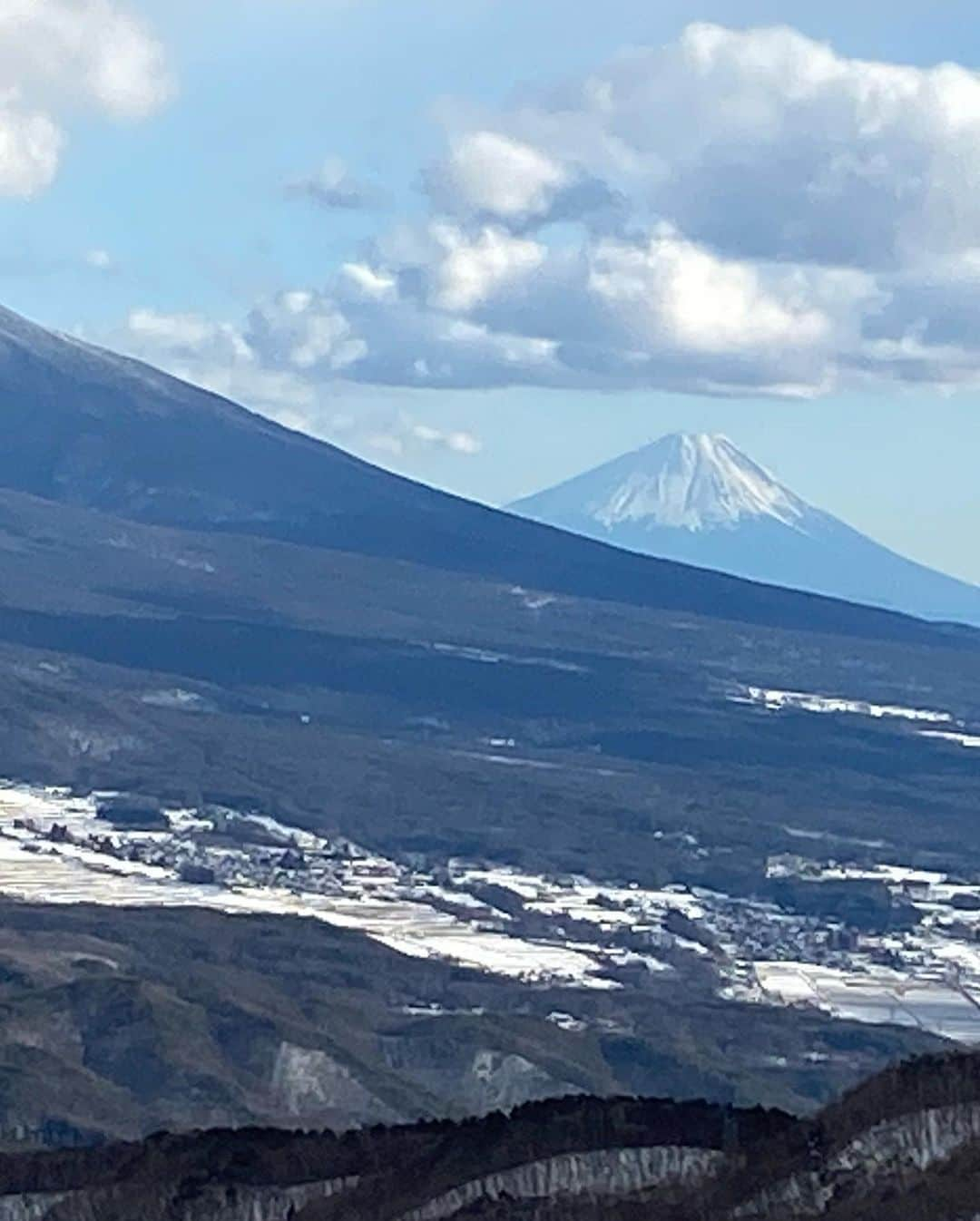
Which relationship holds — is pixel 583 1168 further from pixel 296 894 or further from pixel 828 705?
pixel 828 705

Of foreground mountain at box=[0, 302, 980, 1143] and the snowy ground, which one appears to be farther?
the snowy ground

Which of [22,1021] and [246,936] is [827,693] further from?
[22,1021]

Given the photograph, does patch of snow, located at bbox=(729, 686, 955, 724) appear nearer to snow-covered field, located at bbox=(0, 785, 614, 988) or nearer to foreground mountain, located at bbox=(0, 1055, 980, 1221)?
snow-covered field, located at bbox=(0, 785, 614, 988)

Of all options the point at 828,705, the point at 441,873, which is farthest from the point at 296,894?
the point at 828,705

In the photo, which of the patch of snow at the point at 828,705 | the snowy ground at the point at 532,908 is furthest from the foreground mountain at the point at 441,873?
the patch of snow at the point at 828,705

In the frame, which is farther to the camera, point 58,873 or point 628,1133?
point 58,873

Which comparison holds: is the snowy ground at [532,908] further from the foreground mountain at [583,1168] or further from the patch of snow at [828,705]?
the foreground mountain at [583,1168]

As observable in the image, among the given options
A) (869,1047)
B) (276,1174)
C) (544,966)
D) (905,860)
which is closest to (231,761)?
(905,860)

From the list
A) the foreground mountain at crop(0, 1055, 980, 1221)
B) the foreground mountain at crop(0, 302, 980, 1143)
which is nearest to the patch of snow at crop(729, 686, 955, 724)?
the foreground mountain at crop(0, 302, 980, 1143)

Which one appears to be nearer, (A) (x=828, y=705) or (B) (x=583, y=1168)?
(B) (x=583, y=1168)
